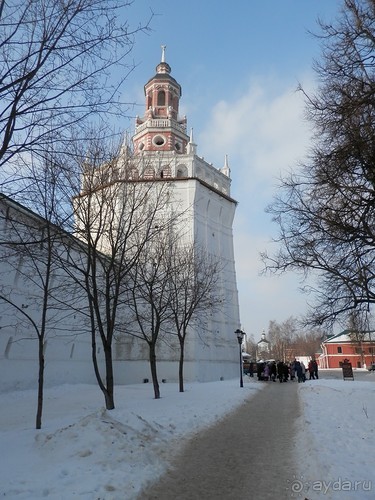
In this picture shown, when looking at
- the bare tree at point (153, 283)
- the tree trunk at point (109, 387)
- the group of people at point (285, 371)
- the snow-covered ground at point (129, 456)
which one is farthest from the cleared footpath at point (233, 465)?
the group of people at point (285, 371)

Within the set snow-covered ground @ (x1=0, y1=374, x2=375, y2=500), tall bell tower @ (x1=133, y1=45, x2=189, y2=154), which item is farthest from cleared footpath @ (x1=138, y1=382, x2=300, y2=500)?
tall bell tower @ (x1=133, y1=45, x2=189, y2=154)

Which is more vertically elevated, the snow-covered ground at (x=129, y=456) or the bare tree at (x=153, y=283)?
the bare tree at (x=153, y=283)

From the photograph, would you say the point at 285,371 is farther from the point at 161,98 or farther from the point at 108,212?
the point at 161,98

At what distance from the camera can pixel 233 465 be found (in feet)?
20.2

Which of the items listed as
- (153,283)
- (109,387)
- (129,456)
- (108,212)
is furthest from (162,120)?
(129,456)

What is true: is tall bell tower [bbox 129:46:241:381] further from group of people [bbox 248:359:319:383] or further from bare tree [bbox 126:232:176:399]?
bare tree [bbox 126:232:176:399]

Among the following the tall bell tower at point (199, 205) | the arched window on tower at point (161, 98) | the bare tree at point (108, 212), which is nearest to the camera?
the bare tree at point (108, 212)

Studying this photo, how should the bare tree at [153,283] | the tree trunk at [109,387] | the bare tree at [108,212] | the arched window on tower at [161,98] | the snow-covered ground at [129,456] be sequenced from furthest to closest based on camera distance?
1. the arched window on tower at [161,98]
2. the bare tree at [153,283]
3. the tree trunk at [109,387]
4. the bare tree at [108,212]
5. the snow-covered ground at [129,456]

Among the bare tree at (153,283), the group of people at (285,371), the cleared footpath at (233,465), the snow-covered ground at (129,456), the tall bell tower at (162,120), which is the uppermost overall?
the tall bell tower at (162,120)

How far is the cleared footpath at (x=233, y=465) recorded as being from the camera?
16.1ft

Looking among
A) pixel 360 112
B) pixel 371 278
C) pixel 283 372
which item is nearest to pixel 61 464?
pixel 360 112

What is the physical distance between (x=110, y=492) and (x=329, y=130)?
918 centimetres

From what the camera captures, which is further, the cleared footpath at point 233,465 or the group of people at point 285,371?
the group of people at point 285,371

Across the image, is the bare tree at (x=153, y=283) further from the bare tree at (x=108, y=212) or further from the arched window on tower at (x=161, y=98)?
the arched window on tower at (x=161, y=98)
